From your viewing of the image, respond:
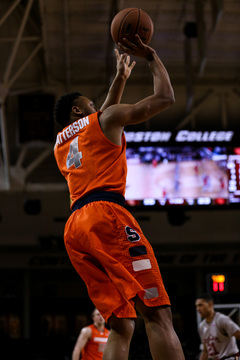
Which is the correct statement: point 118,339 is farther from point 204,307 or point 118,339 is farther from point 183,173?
point 183,173

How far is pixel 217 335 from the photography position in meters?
8.13

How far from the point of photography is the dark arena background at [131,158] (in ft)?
34.9

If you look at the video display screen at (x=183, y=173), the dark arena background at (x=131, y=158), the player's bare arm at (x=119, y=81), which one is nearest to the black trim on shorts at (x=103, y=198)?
the player's bare arm at (x=119, y=81)

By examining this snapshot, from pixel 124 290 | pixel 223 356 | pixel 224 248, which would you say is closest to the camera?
pixel 124 290

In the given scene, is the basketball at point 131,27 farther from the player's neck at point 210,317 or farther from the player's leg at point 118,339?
the player's neck at point 210,317

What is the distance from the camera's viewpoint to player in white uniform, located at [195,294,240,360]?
8031 mm

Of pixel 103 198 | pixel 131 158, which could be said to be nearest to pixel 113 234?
pixel 103 198

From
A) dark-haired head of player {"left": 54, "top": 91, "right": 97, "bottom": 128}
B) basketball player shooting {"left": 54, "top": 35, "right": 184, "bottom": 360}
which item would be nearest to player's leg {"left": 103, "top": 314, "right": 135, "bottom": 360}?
basketball player shooting {"left": 54, "top": 35, "right": 184, "bottom": 360}

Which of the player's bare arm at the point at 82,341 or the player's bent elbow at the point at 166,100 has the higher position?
the player's bent elbow at the point at 166,100

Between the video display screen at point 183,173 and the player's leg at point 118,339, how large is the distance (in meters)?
7.31

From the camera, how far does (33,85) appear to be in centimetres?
1505

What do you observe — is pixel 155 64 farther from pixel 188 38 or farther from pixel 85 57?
pixel 85 57

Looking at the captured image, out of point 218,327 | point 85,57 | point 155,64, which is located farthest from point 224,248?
point 155,64

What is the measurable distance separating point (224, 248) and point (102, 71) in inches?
316
